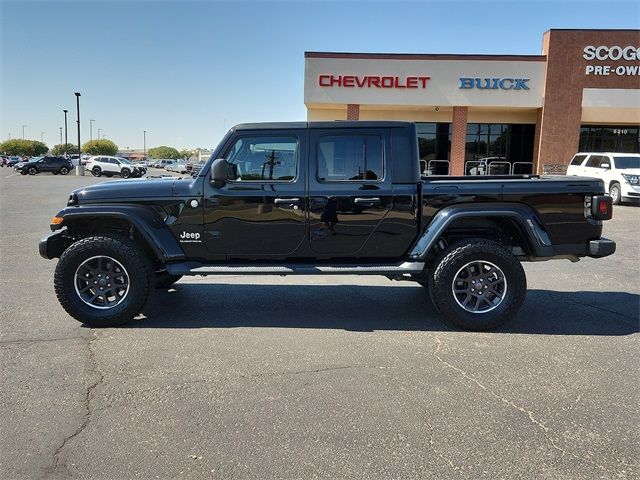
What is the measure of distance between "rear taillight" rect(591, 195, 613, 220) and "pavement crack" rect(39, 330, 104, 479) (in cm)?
473

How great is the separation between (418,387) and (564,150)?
24769 millimetres

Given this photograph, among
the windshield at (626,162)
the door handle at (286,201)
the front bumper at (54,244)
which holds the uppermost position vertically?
the windshield at (626,162)

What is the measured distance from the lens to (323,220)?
16.2 ft

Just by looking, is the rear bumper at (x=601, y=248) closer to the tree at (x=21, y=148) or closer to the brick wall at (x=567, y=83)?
the brick wall at (x=567, y=83)

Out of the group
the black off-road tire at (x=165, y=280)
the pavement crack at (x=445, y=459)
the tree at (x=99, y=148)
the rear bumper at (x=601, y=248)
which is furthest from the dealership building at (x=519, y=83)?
the tree at (x=99, y=148)

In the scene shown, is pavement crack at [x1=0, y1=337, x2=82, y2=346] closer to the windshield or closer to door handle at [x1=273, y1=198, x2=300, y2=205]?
door handle at [x1=273, y1=198, x2=300, y2=205]

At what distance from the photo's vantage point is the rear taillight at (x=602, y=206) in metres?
4.85

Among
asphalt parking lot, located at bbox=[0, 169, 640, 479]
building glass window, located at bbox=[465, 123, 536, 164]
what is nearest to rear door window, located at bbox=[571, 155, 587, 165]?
building glass window, located at bbox=[465, 123, 536, 164]

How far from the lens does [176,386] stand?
3.58 metres

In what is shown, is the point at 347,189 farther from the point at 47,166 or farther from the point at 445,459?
the point at 47,166

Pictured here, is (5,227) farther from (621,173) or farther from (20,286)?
(621,173)

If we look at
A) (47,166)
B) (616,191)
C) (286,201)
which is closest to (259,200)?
(286,201)

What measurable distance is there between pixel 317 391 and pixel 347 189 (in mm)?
2159

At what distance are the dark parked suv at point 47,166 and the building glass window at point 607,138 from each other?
134ft
